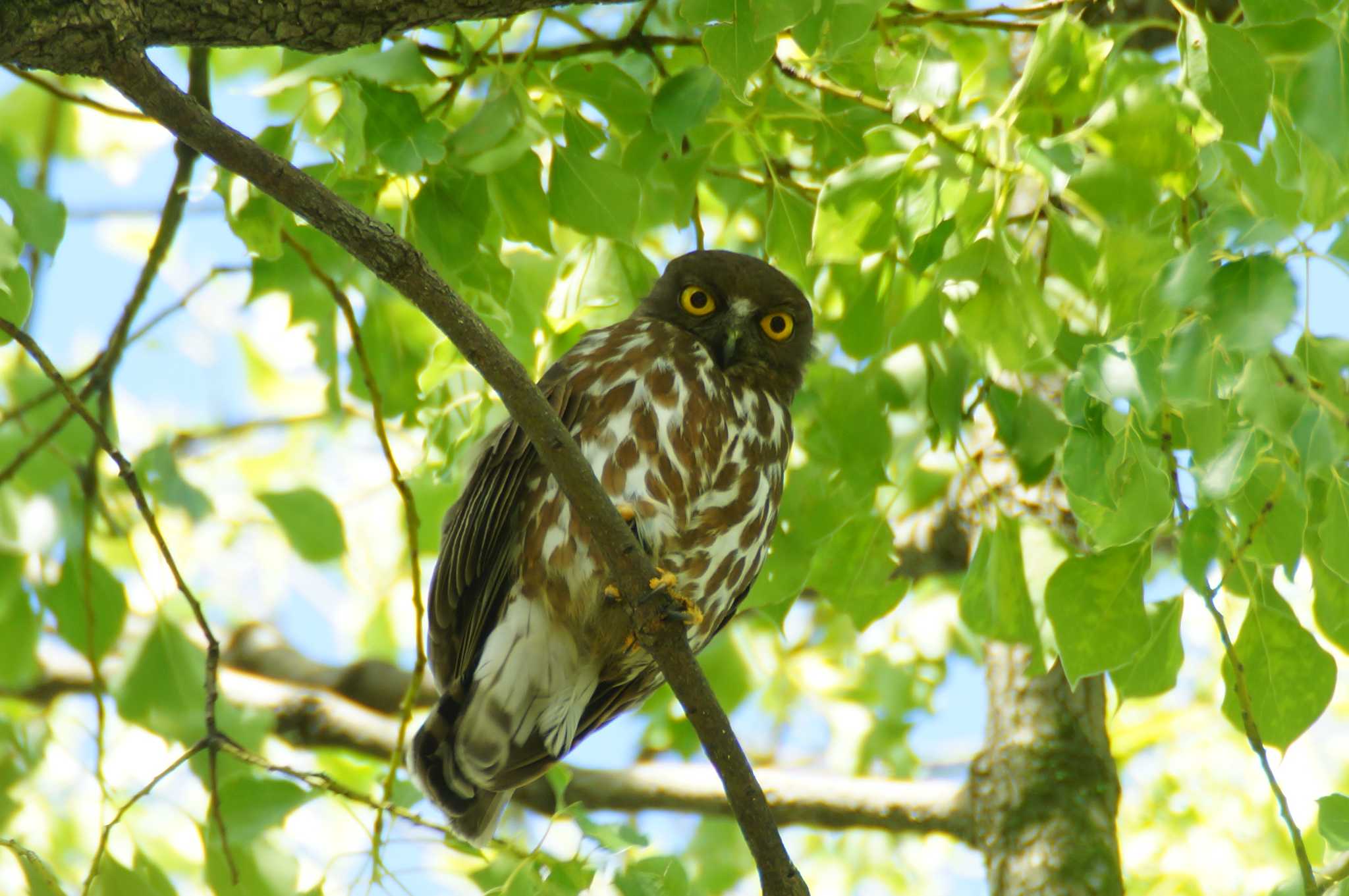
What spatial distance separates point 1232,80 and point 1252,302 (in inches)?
26.3

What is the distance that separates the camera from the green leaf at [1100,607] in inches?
133

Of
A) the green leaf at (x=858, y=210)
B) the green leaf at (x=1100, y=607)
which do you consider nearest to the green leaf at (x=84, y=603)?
the green leaf at (x=858, y=210)

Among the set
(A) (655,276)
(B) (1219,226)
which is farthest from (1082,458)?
(A) (655,276)

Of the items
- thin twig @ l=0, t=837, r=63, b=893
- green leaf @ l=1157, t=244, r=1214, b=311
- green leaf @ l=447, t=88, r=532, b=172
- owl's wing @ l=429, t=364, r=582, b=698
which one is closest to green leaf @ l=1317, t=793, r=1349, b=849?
green leaf @ l=1157, t=244, r=1214, b=311

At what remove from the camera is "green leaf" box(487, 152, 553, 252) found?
3.71 m

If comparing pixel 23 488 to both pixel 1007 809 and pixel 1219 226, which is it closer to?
pixel 1007 809

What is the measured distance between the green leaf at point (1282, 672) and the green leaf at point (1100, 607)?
258 mm

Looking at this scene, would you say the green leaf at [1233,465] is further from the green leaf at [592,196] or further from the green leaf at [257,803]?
the green leaf at [257,803]

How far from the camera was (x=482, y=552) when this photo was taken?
13.2 feet

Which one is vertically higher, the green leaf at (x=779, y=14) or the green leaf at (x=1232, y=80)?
the green leaf at (x=779, y=14)

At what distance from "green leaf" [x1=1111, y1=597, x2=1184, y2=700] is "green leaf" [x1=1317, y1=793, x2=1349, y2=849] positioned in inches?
30.1

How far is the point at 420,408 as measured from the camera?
4.50 m

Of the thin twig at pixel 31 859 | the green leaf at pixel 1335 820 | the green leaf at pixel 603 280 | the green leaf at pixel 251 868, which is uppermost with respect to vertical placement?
the green leaf at pixel 603 280

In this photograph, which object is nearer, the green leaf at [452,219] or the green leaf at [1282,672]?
the green leaf at [1282,672]
